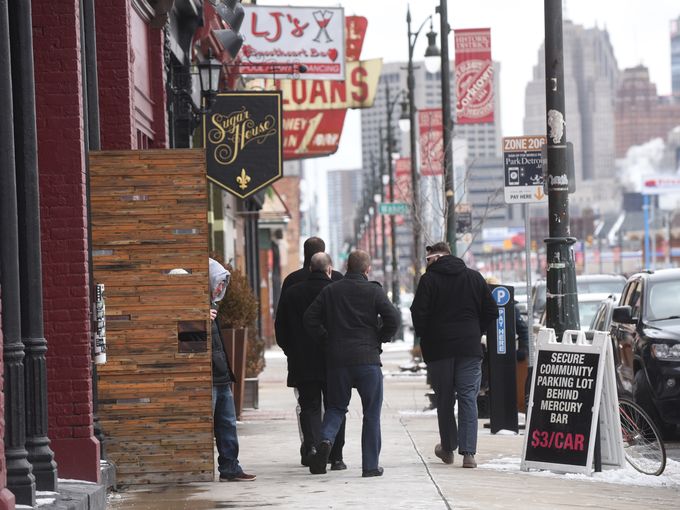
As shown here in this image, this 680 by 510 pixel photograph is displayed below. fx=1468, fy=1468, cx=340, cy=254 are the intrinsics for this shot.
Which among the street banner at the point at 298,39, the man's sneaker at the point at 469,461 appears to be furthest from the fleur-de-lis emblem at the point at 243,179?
the man's sneaker at the point at 469,461

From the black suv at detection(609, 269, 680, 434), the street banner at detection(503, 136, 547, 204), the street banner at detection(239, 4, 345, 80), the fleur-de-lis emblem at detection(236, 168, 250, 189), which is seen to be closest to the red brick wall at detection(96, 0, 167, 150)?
the street banner at detection(503, 136, 547, 204)

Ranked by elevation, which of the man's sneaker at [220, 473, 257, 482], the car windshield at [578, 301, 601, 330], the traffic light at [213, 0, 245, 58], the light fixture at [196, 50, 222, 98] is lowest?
the man's sneaker at [220, 473, 257, 482]

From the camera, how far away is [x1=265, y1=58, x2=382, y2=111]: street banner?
30.5m

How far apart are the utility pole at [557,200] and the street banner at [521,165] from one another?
123 inches

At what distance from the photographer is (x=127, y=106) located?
1433cm

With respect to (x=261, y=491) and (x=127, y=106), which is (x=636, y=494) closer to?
(x=261, y=491)

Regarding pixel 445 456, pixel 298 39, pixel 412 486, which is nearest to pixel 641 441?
pixel 445 456

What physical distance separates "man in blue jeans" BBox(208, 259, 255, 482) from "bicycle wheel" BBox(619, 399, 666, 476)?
130 inches

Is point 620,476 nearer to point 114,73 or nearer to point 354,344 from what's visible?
point 354,344

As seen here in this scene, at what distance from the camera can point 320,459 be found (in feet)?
39.7

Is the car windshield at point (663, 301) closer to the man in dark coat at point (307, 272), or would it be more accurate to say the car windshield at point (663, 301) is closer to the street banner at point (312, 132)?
the man in dark coat at point (307, 272)

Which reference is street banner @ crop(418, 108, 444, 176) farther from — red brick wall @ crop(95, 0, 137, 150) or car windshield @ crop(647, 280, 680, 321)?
red brick wall @ crop(95, 0, 137, 150)

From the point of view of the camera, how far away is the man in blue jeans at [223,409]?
39.2ft

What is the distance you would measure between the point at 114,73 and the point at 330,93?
17308mm
